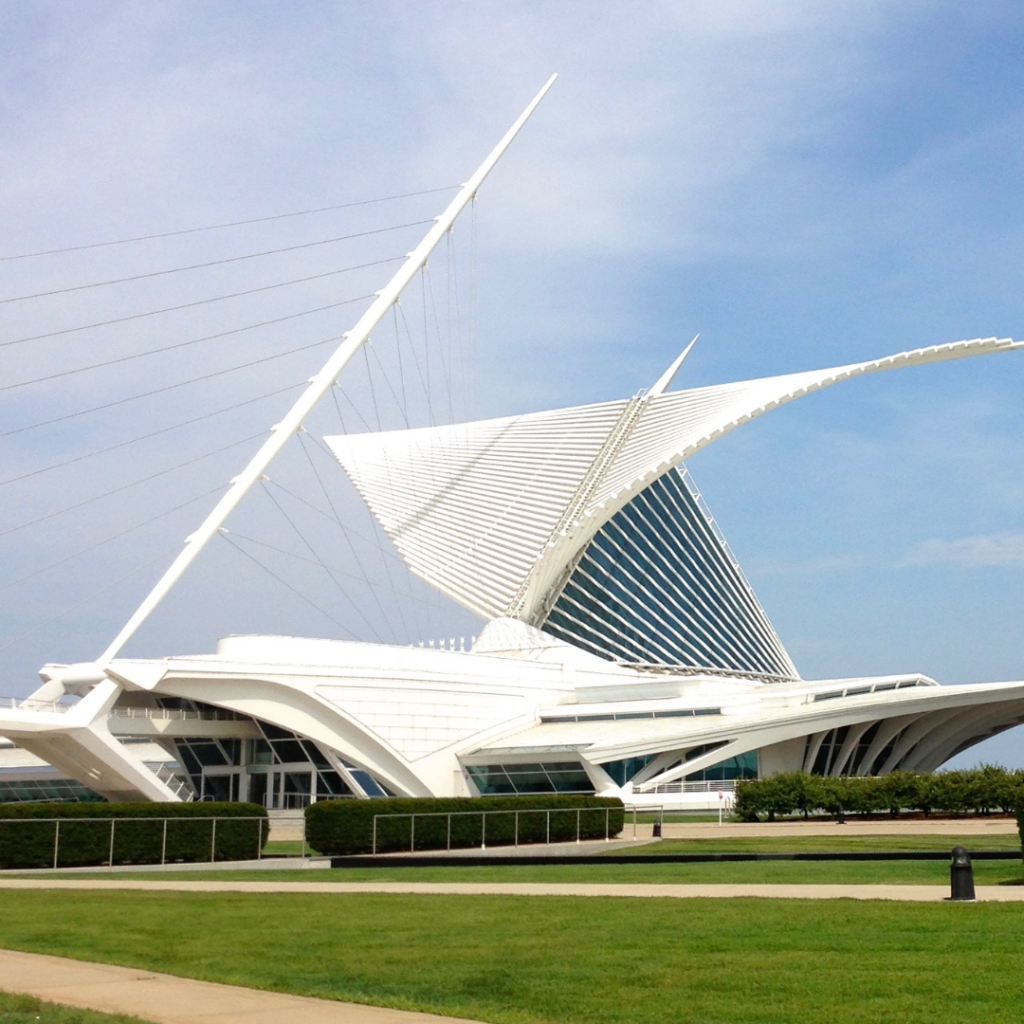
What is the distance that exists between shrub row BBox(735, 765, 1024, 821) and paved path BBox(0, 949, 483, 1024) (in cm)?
3458

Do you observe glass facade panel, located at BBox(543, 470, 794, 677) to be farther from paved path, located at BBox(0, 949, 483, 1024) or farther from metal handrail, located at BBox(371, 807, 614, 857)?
paved path, located at BBox(0, 949, 483, 1024)

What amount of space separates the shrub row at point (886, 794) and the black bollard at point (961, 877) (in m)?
28.8

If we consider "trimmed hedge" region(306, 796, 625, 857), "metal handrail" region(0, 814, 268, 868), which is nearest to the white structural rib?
"trimmed hedge" region(306, 796, 625, 857)

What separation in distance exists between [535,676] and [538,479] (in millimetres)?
12960

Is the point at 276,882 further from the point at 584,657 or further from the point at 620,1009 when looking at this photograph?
the point at 584,657

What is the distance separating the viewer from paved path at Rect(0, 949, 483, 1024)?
28.9 ft

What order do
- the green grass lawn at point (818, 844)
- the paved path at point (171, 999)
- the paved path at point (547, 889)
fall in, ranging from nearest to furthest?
the paved path at point (171, 999), the paved path at point (547, 889), the green grass lawn at point (818, 844)

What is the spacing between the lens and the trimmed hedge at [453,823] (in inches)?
1168

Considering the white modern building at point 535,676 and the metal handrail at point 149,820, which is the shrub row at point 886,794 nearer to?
the white modern building at point 535,676

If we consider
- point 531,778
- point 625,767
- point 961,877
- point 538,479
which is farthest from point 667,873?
point 538,479

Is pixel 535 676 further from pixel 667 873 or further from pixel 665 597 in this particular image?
pixel 667 873

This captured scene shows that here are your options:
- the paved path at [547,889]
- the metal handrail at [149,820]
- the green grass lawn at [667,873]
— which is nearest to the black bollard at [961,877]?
the paved path at [547,889]

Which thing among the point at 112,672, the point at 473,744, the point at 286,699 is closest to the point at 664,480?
the point at 473,744

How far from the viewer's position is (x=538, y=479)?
228 feet
